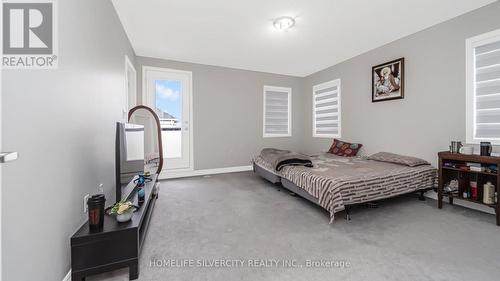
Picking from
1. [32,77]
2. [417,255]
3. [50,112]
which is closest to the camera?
[32,77]

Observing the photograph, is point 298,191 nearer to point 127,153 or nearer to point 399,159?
point 399,159

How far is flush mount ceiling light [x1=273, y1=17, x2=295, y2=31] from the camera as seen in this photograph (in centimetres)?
278

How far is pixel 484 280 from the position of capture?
137cm

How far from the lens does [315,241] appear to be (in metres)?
1.87

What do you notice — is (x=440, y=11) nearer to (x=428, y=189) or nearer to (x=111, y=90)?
(x=428, y=189)

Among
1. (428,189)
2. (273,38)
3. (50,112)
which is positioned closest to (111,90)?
(50,112)

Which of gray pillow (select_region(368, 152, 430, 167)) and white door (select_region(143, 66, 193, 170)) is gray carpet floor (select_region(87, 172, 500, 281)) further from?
white door (select_region(143, 66, 193, 170))

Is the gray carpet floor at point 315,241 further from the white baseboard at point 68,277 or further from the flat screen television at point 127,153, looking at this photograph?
the flat screen television at point 127,153

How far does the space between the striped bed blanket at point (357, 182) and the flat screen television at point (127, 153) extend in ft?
6.41

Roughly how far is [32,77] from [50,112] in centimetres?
21

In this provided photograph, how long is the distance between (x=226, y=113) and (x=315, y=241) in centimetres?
358

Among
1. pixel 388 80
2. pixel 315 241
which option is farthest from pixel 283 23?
pixel 315 241

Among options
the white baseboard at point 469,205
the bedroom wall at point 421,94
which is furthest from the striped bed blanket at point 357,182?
the bedroom wall at point 421,94

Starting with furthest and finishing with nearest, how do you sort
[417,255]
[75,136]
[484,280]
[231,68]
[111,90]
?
[231,68] < [111,90] < [417,255] < [75,136] < [484,280]
